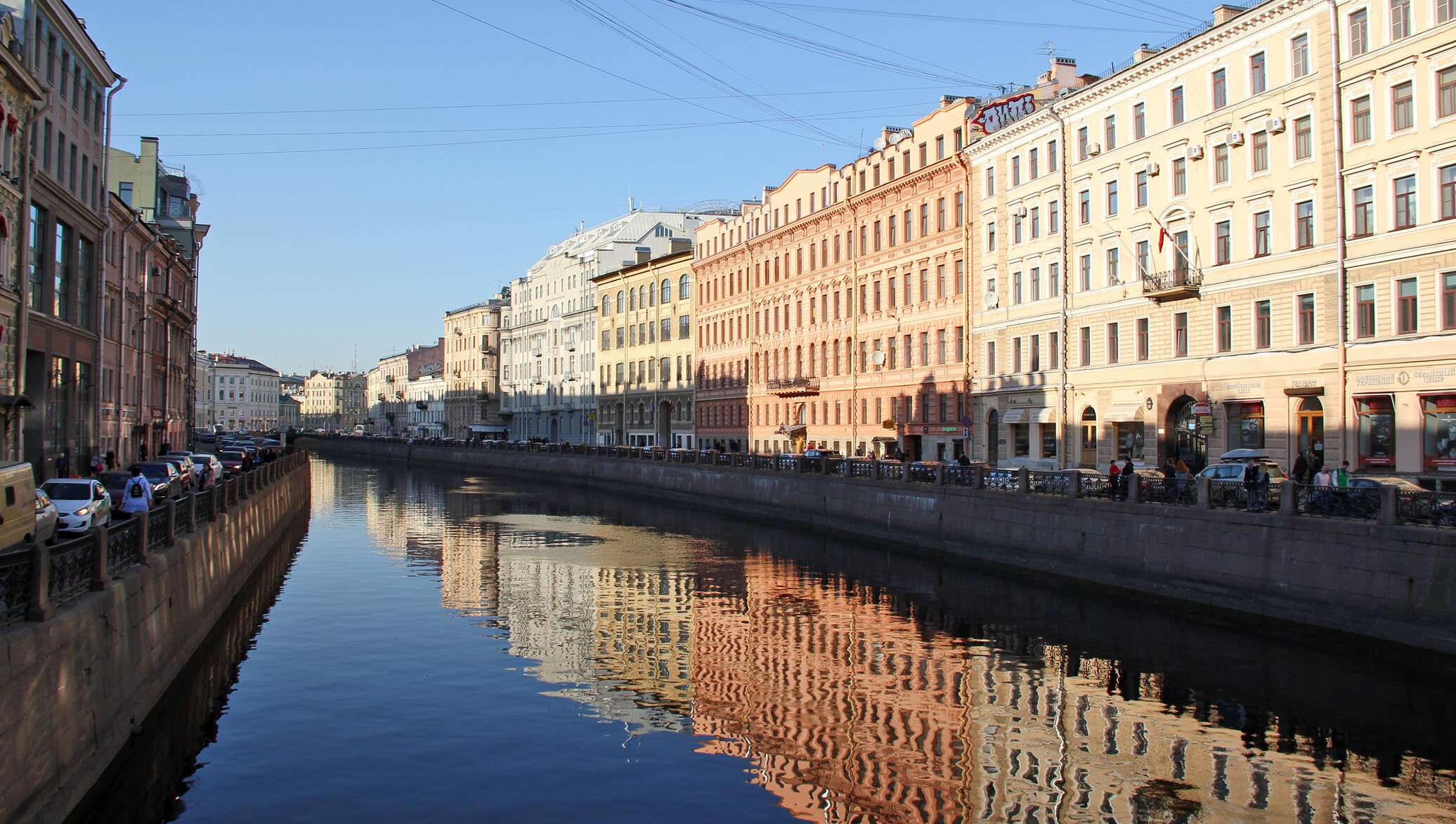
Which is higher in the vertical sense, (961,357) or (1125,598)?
(961,357)

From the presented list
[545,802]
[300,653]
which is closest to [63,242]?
[300,653]

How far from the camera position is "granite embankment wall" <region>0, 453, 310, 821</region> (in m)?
10.4

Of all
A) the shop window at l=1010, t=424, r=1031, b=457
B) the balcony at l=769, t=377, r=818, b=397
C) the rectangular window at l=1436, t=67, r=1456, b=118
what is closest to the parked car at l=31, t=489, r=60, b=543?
the rectangular window at l=1436, t=67, r=1456, b=118

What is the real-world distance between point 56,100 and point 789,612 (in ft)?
98.5

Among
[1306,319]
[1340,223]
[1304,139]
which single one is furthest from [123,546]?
[1304,139]

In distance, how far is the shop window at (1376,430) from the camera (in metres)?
34.0

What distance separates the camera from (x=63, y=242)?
4156cm

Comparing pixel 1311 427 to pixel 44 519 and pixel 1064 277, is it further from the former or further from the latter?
pixel 44 519

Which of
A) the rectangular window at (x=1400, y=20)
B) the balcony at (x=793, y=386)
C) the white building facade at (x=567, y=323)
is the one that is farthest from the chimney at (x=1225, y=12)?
the white building facade at (x=567, y=323)

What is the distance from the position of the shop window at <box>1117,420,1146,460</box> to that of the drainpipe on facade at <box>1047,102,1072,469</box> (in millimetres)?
3129

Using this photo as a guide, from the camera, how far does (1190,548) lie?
27.3 meters

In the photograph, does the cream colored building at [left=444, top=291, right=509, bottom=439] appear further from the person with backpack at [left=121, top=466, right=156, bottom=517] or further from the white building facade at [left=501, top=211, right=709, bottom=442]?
the person with backpack at [left=121, top=466, right=156, bottom=517]

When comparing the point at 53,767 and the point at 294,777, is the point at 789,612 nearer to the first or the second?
the point at 294,777

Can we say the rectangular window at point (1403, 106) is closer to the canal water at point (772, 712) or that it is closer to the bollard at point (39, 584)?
the canal water at point (772, 712)
